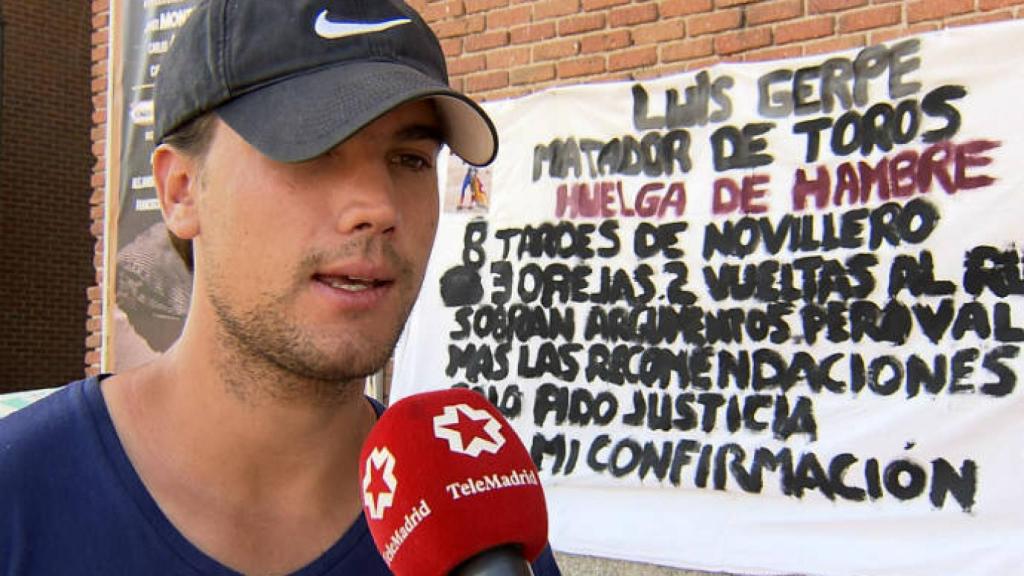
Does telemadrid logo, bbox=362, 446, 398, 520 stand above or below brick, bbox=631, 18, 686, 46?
below

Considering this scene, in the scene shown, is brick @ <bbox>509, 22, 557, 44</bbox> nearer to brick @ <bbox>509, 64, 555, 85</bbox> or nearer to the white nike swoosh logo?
brick @ <bbox>509, 64, 555, 85</bbox>

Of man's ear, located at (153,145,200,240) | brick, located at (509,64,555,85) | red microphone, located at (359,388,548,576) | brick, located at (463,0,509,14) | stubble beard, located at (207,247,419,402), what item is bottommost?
red microphone, located at (359,388,548,576)

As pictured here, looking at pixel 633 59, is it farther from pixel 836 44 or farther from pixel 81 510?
pixel 81 510

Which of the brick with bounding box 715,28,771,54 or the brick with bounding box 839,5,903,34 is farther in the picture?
the brick with bounding box 715,28,771,54

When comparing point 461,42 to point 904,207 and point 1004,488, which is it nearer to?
point 904,207

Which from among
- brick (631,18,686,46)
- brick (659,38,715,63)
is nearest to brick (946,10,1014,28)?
brick (659,38,715,63)

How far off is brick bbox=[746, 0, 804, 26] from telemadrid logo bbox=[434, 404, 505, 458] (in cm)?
334

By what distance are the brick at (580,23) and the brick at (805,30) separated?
926 mm

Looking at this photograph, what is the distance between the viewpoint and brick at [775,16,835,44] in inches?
158

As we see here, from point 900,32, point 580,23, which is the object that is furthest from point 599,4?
point 900,32

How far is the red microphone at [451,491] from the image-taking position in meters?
1.10

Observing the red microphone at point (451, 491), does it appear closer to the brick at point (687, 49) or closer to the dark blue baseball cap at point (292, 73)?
the dark blue baseball cap at point (292, 73)

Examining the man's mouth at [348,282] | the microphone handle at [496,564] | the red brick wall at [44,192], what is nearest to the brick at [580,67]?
the man's mouth at [348,282]

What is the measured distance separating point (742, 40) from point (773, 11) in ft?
0.57
